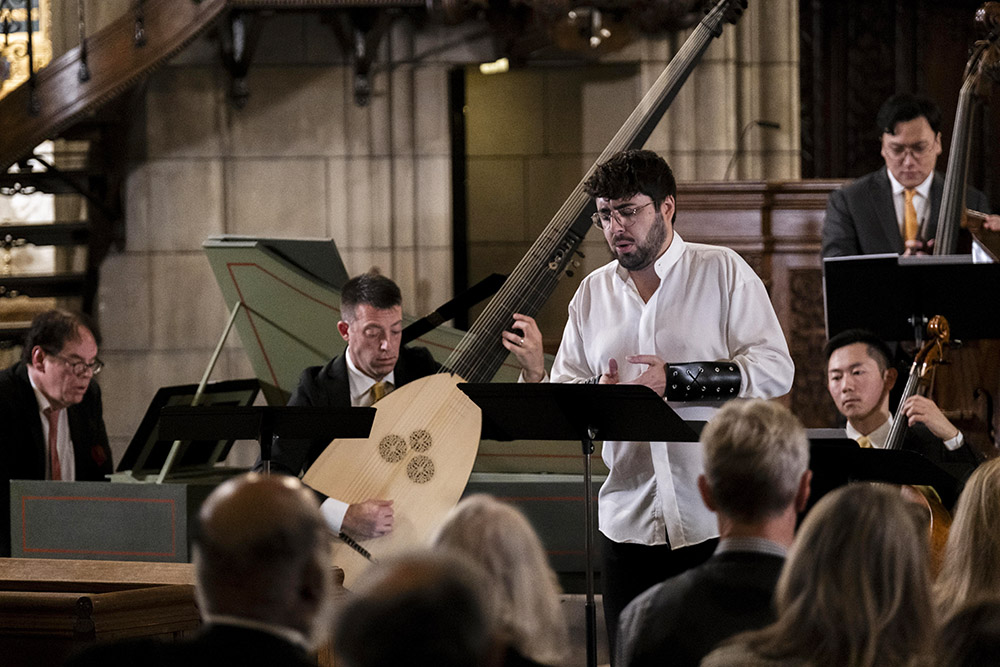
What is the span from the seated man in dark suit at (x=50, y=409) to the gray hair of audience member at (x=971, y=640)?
12.8 feet

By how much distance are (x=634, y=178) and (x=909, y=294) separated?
179cm

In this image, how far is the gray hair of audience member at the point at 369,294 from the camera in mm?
→ 4352

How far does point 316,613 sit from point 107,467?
4.12 meters

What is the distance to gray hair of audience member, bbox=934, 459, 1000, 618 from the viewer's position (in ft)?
7.57

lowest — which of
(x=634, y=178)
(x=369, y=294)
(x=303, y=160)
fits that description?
(x=369, y=294)

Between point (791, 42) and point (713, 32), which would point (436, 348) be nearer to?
point (713, 32)

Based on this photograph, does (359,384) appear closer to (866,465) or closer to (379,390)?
(379,390)

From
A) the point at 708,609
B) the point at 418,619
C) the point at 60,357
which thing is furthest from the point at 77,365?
the point at 418,619

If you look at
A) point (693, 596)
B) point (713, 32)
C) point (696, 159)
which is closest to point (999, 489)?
point (693, 596)

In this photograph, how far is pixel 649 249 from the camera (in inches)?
129

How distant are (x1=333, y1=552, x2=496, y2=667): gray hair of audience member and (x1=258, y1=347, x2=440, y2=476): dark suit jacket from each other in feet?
9.23

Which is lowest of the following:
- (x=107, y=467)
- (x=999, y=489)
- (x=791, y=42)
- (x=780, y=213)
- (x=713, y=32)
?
(x=107, y=467)

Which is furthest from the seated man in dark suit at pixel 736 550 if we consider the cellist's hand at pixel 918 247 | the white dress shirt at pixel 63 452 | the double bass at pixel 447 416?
the white dress shirt at pixel 63 452

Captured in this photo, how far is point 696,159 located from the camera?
7.50 metres
